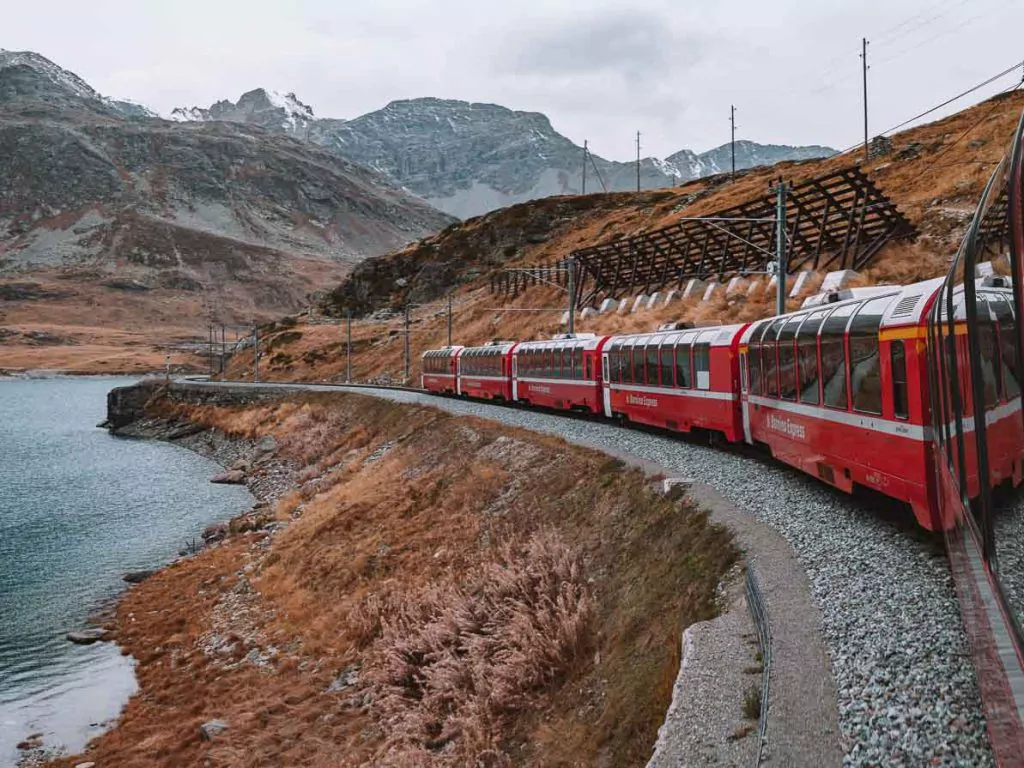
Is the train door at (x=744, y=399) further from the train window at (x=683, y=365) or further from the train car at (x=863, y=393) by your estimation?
the train window at (x=683, y=365)

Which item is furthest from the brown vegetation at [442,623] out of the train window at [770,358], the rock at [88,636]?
the train window at [770,358]

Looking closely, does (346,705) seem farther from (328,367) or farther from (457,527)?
(328,367)

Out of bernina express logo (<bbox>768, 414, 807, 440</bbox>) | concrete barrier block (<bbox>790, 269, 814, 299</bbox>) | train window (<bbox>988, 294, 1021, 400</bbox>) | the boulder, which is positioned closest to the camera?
train window (<bbox>988, 294, 1021, 400</bbox>)

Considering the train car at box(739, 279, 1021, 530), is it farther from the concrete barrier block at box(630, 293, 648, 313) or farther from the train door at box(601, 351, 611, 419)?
the concrete barrier block at box(630, 293, 648, 313)

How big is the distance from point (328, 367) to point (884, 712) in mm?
89507

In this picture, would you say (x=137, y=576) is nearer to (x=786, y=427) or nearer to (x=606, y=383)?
(x=606, y=383)

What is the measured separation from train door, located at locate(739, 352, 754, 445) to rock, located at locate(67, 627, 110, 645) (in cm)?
1697

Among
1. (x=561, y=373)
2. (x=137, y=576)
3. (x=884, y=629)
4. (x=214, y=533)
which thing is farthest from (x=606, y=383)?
(x=884, y=629)

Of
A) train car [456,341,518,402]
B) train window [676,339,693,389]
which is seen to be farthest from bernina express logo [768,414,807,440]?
train car [456,341,518,402]

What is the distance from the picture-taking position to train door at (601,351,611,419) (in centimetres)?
2790

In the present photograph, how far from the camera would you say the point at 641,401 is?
2475 cm

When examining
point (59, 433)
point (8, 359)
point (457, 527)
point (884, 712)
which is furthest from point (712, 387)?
point (8, 359)

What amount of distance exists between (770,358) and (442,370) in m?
37.5

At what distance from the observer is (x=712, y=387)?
787 inches
